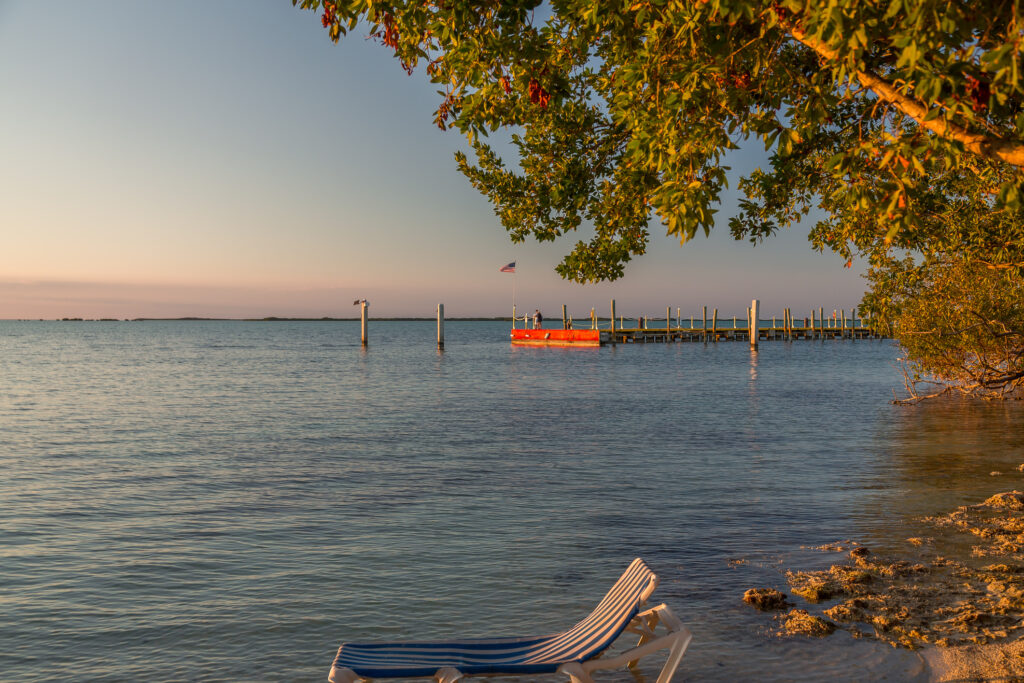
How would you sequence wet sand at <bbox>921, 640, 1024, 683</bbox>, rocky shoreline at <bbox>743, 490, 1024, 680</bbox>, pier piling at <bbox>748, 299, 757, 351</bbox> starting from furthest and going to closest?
pier piling at <bbox>748, 299, 757, 351</bbox> < rocky shoreline at <bbox>743, 490, 1024, 680</bbox> < wet sand at <bbox>921, 640, 1024, 683</bbox>

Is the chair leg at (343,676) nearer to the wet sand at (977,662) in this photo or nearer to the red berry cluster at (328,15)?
the wet sand at (977,662)

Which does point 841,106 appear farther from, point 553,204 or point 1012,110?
point 553,204

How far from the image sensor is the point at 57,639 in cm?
619

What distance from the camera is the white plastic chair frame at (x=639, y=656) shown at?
4.05 meters

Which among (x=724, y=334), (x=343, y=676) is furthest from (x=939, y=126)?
(x=724, y=334)

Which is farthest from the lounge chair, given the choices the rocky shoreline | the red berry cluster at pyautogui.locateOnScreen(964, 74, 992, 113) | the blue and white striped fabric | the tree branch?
the red berry cluster at pyautogui.locateOnScreen(964, 74, 992, 113)

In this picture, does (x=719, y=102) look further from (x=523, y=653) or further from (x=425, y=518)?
(x=425, y=518)

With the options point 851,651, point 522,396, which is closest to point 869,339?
point 522,396

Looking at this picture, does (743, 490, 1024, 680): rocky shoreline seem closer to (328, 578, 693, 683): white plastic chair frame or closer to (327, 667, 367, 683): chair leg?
(328, 578, 693, 683): white plastic chair frame

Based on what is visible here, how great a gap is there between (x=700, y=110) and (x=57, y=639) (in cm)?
624

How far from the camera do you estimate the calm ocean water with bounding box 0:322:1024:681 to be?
612 centimetres

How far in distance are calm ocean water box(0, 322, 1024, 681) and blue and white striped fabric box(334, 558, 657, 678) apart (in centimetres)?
107

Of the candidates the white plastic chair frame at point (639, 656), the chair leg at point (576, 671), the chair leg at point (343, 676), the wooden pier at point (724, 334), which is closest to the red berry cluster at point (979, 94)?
the white plastic chair frame at point (639, 656)

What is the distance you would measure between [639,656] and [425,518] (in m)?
6.03
